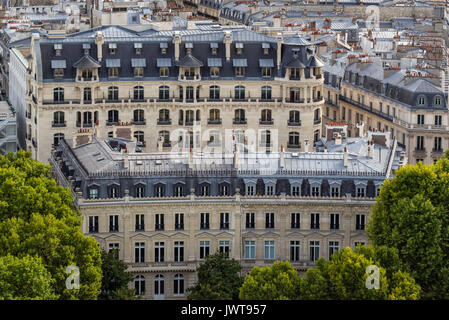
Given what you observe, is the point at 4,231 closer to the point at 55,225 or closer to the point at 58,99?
the point at 55,225

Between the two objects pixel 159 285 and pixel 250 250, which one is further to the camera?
pixel 250 250

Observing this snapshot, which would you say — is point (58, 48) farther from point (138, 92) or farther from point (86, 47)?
point (138, 92)

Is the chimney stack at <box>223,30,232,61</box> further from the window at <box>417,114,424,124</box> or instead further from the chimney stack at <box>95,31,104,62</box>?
the window at <box>417,114,424,124</box>

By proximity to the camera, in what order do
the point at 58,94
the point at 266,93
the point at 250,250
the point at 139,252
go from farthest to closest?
the point at 266,93 < the point at 58,94 < the point at 250,250 < the point at 139,252

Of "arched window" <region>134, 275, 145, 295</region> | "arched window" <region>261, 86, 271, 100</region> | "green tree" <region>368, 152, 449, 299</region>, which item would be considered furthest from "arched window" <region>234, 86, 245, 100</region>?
"green tree" <region>368, 152, 449, 299</region>

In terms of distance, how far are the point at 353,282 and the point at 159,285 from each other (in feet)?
66.5

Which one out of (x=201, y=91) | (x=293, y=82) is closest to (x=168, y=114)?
(x=201, y=91)

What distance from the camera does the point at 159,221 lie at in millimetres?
87812

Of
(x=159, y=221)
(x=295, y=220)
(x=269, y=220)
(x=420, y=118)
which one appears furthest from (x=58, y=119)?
(x=420, y=118)

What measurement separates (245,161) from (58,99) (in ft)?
77.7

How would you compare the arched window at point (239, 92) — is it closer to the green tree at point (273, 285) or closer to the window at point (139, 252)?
the window at point (139, 252)

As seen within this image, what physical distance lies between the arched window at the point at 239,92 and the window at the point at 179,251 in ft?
82.0

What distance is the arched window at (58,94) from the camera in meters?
108

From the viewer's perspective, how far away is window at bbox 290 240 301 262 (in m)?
88.7
